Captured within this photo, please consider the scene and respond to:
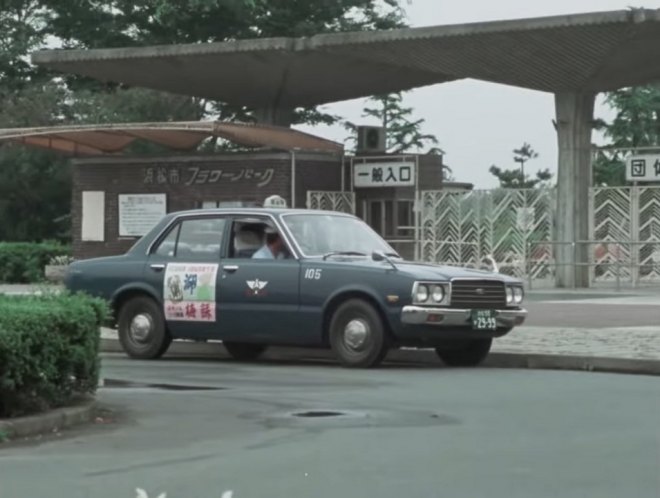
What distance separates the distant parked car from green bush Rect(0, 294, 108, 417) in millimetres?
4284

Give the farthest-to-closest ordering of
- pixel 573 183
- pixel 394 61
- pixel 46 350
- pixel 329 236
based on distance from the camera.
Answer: pixel 394 61
pixel 573 183
pixel 329 236
pixel 46 350

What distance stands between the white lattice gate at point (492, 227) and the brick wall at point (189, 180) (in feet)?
8.80

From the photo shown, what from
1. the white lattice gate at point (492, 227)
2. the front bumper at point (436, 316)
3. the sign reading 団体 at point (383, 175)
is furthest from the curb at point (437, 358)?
the sign reading 団体 at point (383, 175)

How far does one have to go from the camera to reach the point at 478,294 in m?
16.6

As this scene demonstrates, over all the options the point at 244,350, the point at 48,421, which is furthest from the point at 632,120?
the point at 48,421

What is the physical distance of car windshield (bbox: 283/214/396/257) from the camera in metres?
17.4

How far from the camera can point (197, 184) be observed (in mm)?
38938

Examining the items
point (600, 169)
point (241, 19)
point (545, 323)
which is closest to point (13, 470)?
point (545, 323)

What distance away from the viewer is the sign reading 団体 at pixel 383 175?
125 ft

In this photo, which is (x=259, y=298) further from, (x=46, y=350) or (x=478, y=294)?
(x=46, y=350)

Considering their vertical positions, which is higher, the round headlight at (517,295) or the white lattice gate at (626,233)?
the white lattice gate at (626,233)

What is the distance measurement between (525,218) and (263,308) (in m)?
21.3

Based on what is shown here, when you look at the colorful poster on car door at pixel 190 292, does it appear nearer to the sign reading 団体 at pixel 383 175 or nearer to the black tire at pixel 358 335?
the black tire at pixel 358 335

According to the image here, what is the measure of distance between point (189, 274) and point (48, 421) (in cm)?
671
